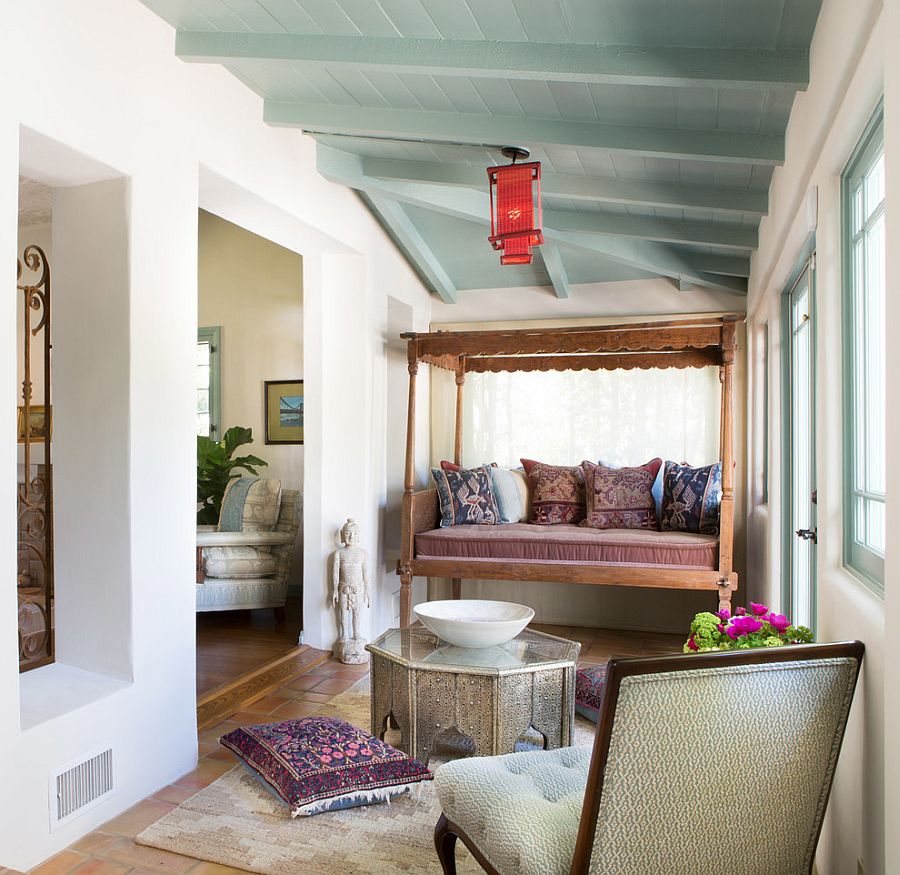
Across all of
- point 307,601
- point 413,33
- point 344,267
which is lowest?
point 307,601

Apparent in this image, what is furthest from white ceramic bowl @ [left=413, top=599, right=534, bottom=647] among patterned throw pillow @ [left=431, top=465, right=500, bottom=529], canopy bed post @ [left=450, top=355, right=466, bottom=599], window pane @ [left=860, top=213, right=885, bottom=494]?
canopy bed post @ [left=450, top=355, right=466, bottom=599]

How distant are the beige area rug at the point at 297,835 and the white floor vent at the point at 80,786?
22 centimetres

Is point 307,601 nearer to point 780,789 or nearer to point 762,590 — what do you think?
point 762,590

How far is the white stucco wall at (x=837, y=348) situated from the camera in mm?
1676

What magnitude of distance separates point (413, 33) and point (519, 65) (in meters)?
0.41

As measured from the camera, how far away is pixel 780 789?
173 centimetres

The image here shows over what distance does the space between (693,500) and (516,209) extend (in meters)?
2.53

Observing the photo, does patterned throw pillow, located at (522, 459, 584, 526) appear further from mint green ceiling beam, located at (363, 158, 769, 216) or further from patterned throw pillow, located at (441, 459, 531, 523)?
mint green ceiling beam, located at (363, 158, 769, 216)

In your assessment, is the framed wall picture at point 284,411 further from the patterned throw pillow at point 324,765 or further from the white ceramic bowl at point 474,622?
the patterned throw pillow at point 324,765

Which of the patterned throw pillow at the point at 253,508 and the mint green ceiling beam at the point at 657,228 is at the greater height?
the mint green ceiling beam at the point at 657,228

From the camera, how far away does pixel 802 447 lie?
12.0 feet

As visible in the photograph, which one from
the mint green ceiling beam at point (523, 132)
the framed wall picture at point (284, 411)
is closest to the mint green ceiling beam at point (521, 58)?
the mint green ceiling beam at point (523, 132)

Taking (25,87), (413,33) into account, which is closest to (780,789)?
(413,33)

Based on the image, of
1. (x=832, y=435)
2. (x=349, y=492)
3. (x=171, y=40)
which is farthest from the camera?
(x=349, y=492)
